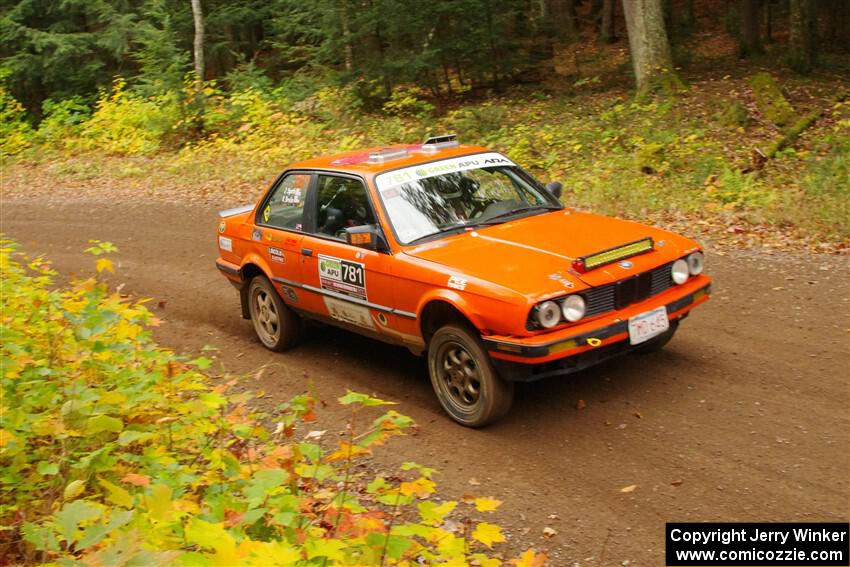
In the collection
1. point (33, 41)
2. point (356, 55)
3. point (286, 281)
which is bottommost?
point (286, 281)

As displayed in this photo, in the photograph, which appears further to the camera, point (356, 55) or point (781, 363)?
point (356, 55)

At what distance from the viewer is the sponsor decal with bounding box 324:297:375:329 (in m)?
6.78

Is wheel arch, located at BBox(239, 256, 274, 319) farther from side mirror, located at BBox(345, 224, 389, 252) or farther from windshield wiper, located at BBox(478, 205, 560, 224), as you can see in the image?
windshield wiper, located at BBox(478, 205, 560, 224)

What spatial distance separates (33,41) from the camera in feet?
79.0

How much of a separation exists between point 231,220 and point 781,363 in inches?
211

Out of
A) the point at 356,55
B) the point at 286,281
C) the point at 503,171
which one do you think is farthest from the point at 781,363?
the point at 356,55

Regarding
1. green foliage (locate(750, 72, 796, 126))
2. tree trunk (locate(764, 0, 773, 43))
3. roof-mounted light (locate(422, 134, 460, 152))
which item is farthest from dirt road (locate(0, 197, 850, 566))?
tree trunk (locate(764, 0, 773, 43))

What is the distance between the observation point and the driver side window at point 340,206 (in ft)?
22.4

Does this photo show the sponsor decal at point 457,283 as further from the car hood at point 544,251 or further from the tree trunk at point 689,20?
the tree trunk at point 689,20

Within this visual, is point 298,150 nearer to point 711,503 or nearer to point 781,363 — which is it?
point 781,363

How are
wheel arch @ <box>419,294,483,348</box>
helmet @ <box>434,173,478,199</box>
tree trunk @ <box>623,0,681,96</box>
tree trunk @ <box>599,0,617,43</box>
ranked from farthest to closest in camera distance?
tree trunk @ <box>599,0,617,43</box> → tree trunk @ <box>623,0,681,96</box> → helmet @ <box>434,173,478,199</box> → wheel arch @ <box>419,294,483,348</box>

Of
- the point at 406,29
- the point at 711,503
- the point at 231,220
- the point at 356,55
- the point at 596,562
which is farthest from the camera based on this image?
the point at 356,55

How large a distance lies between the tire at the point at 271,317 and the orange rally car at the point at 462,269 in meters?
0.01

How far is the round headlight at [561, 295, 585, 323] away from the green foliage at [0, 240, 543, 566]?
1438 millimetres
